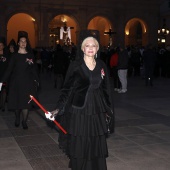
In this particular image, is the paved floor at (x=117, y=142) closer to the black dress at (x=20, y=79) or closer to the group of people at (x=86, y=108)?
the black dress at (x=20, y=79)

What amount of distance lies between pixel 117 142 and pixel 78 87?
8.41 feet

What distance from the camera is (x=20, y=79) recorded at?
7273 mm

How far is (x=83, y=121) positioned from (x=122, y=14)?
31.3 metres

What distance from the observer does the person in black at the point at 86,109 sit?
13.7 ft

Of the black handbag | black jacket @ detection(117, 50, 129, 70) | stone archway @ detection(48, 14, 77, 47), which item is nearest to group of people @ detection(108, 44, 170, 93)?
black jacket @ detection(117, 50, 129, 70)

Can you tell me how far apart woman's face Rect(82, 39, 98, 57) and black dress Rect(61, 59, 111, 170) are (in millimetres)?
176

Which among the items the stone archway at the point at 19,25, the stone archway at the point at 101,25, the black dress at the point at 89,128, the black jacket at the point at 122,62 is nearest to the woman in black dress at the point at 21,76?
the black dress at the point at 89,128

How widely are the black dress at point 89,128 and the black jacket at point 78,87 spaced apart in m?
0.04

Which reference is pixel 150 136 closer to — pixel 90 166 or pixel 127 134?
pixel 127 134

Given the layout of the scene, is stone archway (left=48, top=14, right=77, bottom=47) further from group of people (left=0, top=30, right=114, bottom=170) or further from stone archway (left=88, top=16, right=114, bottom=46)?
group of people (left=0, top=30, right=114, bottom=170)

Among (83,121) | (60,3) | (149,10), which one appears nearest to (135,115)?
(83,121)

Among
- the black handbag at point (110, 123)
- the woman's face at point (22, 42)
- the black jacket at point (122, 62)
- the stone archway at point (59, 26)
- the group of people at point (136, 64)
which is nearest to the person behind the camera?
the black handbag at point (110, 123)

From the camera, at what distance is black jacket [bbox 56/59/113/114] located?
4.19 metres

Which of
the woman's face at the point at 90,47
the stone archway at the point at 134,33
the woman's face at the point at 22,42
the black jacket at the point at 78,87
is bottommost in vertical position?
the black jacket at the point at 78,87
